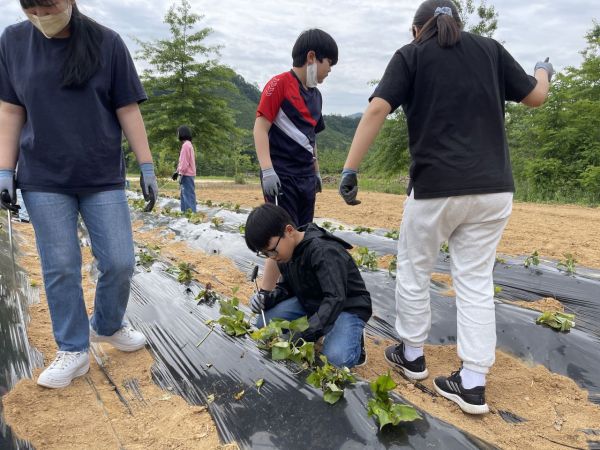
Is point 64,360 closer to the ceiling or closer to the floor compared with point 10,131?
A: closer to the floor

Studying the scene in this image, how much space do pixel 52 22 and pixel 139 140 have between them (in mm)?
600

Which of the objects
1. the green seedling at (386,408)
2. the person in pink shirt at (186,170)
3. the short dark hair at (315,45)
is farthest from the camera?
the person in pink shirt at (186,170)

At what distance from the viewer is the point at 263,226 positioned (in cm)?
221

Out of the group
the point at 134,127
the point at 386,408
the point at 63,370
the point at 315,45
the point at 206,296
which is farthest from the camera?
the point at 206,296

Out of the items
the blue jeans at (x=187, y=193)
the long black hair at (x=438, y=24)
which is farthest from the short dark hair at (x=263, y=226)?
the blue jeans at (x=187, y=193)

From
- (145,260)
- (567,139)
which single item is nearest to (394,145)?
(567,139)

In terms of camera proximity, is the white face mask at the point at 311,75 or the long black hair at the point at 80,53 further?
the white face mask at the point at 311,75

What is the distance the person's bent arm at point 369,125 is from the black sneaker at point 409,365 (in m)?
1.05

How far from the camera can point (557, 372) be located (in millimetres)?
2395

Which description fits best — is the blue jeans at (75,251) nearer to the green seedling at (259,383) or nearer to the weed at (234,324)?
the weed at (234,324)

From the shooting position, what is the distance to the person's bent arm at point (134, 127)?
213 cm

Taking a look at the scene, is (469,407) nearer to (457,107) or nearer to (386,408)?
(386,408)

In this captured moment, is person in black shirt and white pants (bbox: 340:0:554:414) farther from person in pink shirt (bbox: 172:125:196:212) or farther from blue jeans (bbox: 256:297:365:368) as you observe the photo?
person in pink shirt (bbox: 172:125:196:212)

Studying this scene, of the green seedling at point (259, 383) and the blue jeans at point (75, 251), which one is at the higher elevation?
the blue jeans at point (75, 251)
